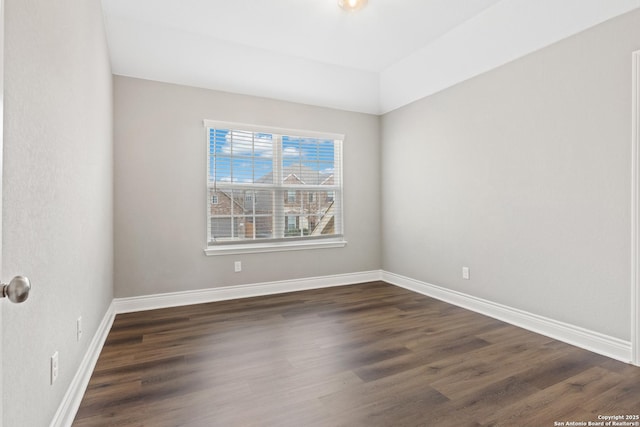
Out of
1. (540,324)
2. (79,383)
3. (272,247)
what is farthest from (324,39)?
(79,383)

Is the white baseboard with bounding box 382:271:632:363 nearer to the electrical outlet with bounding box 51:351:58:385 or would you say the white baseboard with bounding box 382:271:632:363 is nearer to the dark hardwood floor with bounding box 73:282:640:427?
the dark hardwood floor with bounding box 73:282:640:427

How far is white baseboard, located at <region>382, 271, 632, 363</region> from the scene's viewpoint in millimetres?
2338

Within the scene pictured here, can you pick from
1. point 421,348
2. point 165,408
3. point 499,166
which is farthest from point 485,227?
point 165,408

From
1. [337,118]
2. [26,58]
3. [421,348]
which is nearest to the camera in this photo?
[26,58]

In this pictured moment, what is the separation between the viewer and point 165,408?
5.82ft

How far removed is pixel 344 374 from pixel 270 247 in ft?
7.11

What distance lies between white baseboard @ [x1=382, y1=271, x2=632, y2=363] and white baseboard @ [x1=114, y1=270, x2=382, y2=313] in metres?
0.93

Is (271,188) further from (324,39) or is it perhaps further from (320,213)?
(324,39)

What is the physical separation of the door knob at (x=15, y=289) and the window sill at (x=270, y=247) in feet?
9.94

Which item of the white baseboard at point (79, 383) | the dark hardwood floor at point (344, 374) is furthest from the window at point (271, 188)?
the white baseboard at point (79, 383)

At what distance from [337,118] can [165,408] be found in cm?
370

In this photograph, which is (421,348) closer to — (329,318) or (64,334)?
(329,318)

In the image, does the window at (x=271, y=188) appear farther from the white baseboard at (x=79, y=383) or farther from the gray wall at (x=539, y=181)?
the white baseboard at (x=79, y=383)

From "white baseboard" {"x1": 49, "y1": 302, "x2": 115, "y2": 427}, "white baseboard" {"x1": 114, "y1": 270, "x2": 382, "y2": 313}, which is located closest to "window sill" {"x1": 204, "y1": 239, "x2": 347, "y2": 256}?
"white baseboard" {"x1": 114, "y1": 270, "x2": 382, "y2": 313}
